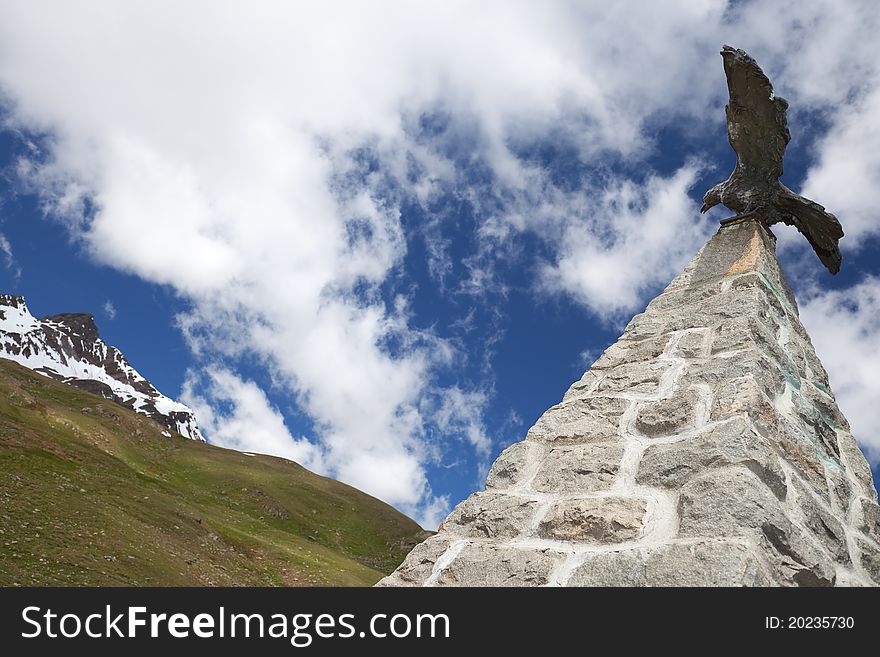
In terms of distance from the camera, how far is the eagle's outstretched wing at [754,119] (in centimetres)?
602

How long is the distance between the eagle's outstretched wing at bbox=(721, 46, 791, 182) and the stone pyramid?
2251mm

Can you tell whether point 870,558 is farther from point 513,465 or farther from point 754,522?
point 513,465

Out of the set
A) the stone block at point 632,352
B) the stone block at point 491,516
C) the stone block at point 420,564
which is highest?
the stone block at point 632,352

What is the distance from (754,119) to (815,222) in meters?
1.33

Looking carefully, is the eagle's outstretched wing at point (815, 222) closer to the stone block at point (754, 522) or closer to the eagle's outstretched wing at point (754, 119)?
the eagle's outstretched wing at point (754, 119)

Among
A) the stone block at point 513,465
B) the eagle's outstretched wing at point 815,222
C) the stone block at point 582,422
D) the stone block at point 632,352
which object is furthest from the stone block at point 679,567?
the eagle's outstretched wing at point 815,222

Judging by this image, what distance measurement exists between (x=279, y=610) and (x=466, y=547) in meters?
1.18

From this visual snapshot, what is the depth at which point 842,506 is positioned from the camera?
12.2ft

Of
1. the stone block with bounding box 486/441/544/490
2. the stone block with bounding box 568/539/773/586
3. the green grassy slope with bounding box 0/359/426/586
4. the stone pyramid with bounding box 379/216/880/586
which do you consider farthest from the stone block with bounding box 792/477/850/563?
the green grassy slope with bounding box 0/359/426/586

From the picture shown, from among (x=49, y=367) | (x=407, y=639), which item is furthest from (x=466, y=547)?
(x=49, y=367)

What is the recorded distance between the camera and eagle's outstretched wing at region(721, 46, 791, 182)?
602 centimetres

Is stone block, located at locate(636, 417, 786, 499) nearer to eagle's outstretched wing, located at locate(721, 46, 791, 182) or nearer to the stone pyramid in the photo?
the stone pyramid

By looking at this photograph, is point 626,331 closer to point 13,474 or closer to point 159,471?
point 13,474

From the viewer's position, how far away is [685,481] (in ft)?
10.5
